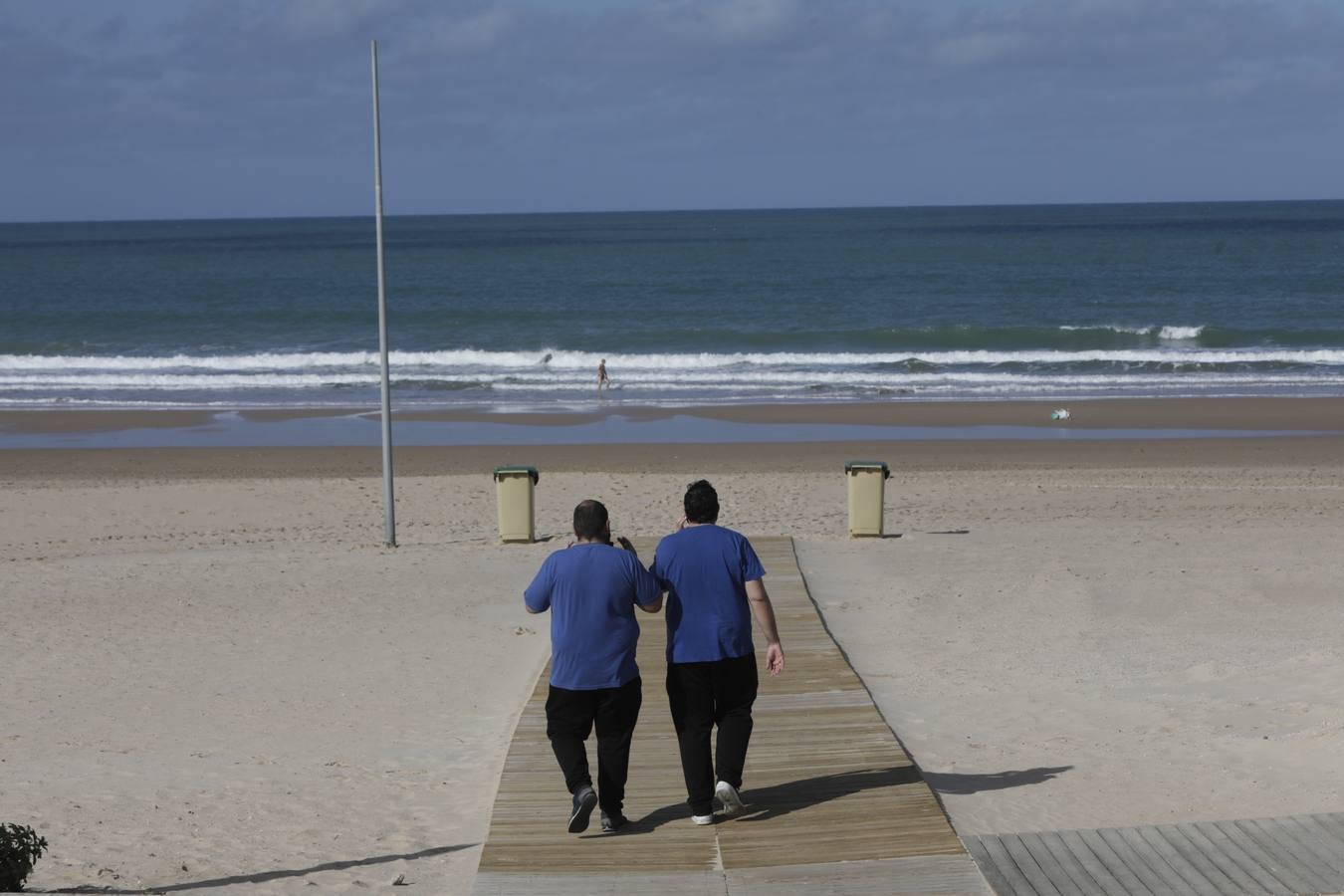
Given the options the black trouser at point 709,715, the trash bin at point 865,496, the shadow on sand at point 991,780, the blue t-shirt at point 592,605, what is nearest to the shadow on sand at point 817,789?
the shadow on sand at point 991,780

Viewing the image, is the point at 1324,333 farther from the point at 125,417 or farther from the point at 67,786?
the point at 67,786

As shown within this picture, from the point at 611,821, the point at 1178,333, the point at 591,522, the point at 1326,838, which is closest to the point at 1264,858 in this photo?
the point at 1326,838

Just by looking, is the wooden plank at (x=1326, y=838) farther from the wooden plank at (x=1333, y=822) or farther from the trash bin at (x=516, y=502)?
the trash bin at (x=516, y=502)

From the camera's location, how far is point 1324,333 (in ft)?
143

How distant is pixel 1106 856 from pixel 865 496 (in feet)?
31.7

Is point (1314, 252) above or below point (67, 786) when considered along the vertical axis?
above

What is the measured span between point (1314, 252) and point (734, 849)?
85921 millimetres

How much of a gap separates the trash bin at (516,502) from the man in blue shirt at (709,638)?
908cm

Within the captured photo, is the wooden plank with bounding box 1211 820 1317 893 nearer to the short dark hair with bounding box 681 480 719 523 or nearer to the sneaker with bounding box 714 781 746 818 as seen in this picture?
the sneaker with bounding box 714 781 746 818

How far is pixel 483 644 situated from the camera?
11.4 meters

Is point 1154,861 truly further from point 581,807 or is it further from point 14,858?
point 14,858

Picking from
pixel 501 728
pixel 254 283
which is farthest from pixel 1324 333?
pixel 254 283

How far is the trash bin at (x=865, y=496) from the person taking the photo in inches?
611

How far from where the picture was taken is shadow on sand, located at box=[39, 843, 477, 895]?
618 centimetres
